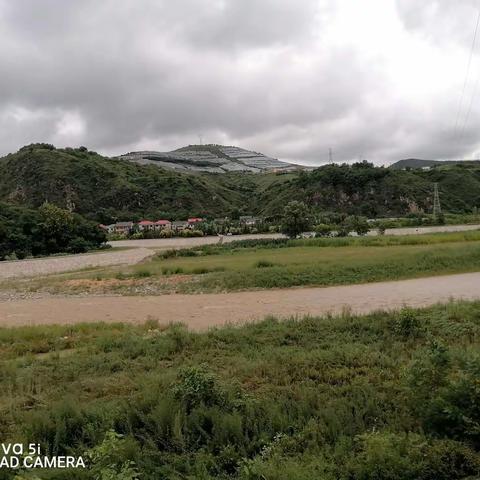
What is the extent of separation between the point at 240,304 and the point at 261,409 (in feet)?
58.3

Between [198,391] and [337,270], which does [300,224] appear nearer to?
[337,270]

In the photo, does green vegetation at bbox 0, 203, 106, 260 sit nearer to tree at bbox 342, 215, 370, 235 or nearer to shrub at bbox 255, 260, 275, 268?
tree at bbox 342, 215, 370, 235

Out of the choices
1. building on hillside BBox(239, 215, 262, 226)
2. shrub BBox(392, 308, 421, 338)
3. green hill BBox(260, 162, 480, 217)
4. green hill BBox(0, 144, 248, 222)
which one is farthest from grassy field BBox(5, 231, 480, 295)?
green hill BBox(0, 144, 248, 222)

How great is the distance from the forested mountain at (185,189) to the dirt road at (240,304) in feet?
318

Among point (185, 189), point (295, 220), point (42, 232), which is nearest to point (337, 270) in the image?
point (295, 220)

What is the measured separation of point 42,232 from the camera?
7750 centimetres

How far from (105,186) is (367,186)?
74749 mm

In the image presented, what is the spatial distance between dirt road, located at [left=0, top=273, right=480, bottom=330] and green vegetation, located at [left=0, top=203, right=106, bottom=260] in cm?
4583

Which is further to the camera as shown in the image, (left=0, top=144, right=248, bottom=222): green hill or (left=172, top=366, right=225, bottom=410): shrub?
(left=0, top=144, right=248, bottom=222): green hill

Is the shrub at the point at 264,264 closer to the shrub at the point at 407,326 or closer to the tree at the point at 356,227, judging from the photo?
the shrub at the point at 407,326

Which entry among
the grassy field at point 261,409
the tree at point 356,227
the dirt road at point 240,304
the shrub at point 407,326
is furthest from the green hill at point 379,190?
the grassy field at point 261,409

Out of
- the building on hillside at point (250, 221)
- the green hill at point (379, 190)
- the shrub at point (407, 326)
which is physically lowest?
the shrub at point (407, 326)

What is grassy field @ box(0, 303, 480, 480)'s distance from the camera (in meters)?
5.82

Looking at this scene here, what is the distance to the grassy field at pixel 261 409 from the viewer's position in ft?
19.1
